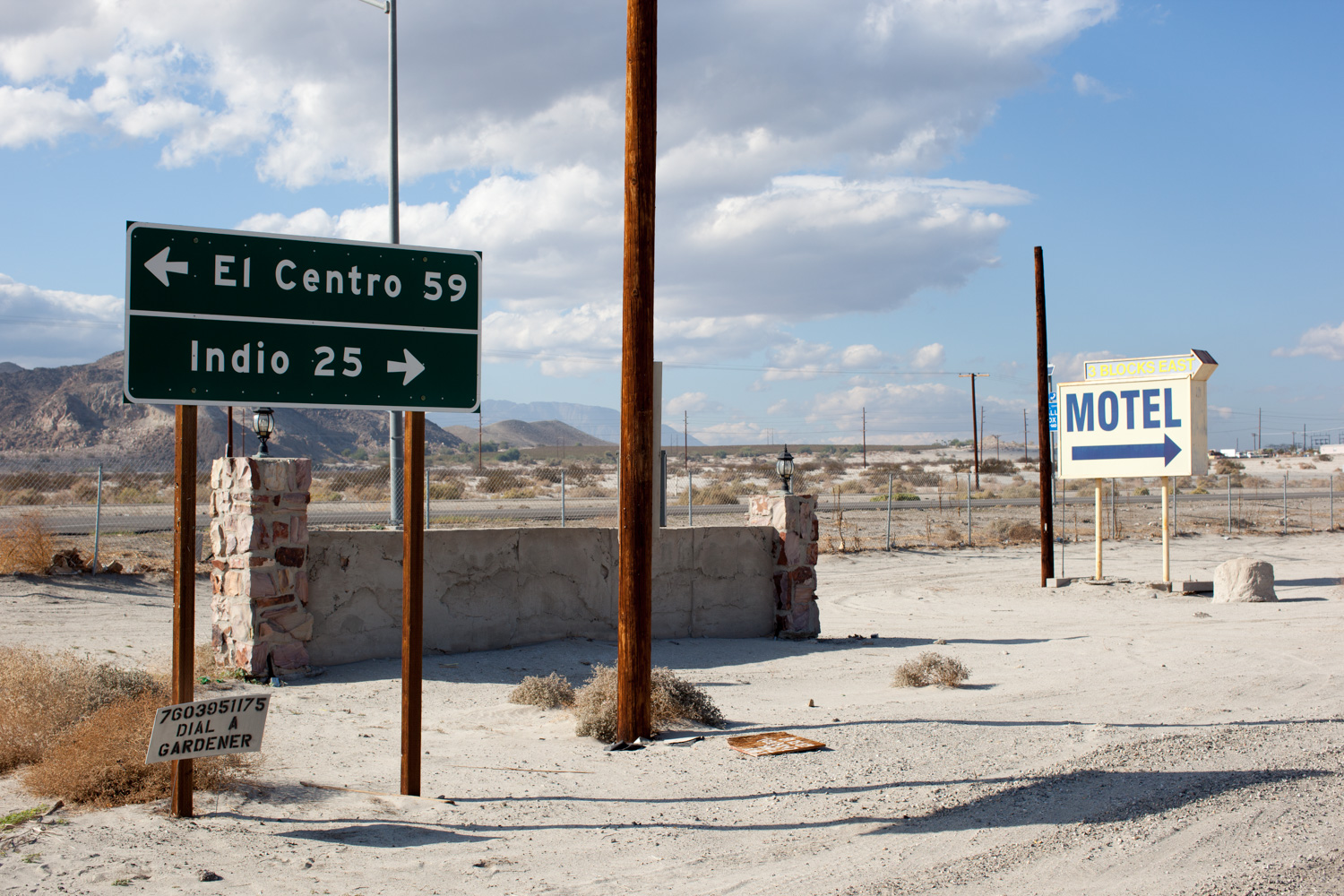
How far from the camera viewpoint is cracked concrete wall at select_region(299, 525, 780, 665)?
9.91 m

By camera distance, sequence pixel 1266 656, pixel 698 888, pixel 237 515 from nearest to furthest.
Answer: pixel 698 888 → pixel 237 515 → pixel 1266 656

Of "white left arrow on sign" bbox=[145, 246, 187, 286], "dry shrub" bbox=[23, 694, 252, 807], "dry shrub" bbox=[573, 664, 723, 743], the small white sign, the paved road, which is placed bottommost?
"dry shrub" bbox=[573, 664, 723, 743]

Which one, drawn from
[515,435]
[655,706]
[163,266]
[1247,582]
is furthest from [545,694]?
[515,435]

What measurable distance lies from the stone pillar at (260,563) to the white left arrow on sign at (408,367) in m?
3.95

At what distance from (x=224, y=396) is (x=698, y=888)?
351 cm

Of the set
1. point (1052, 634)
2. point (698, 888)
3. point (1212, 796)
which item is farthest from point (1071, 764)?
point (1052, 634)

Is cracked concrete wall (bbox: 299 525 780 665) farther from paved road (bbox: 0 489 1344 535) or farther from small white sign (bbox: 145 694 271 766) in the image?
paved road (bbox: 0 489 1344 535)

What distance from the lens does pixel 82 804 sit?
5254mm

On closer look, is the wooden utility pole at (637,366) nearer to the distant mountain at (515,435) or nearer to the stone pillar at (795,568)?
the stone pillar at (795,568)

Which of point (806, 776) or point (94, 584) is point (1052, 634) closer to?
point (806, 776)

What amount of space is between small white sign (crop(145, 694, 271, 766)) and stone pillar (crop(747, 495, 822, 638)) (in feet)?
27.0

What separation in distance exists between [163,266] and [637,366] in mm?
3126

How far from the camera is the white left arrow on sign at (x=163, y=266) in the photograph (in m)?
5.18

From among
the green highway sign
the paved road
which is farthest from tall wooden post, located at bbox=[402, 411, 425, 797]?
the paved road
